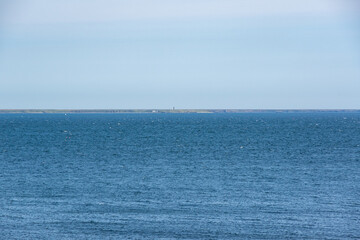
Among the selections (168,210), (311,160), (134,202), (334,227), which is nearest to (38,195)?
(134,202)

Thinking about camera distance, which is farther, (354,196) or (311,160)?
(311,160)

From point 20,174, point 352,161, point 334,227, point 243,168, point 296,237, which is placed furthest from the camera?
point 352,161

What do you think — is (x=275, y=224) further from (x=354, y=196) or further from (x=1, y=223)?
(x=1, y=223)

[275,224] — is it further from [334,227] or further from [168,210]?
[168,210]

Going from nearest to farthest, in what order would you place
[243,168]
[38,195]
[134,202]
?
[134,202]
[38,195]
[243,168]

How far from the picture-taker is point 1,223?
28.8 meters

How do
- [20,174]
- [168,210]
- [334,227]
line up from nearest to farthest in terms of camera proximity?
[334,227], [168,210], [20,174]

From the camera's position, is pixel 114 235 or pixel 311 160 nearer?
pixel 114 235

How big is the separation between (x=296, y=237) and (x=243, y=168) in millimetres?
25171

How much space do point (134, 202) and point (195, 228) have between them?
24.1ft

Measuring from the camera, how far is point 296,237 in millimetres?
26516

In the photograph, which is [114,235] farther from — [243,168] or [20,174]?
[243,168]

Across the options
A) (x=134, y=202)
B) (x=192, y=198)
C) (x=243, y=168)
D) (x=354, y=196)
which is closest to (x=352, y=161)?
(x=243, y=168)

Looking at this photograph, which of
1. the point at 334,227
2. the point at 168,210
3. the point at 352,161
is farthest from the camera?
the point at 352,161
